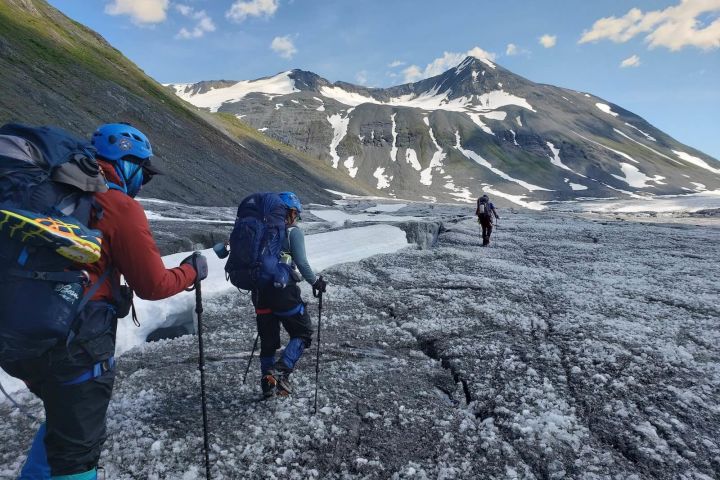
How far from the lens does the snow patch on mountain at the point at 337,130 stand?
16212 cm

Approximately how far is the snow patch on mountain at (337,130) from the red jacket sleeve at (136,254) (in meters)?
156

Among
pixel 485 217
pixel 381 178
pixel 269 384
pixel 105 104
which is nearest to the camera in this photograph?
pixel 269 384

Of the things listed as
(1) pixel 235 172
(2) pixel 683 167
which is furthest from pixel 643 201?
(1) pixel 235 172

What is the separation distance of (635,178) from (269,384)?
635 ft

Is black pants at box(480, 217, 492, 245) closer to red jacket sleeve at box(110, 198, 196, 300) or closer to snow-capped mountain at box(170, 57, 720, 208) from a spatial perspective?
red jacket sleeve at box(110, 198, 196, 300)

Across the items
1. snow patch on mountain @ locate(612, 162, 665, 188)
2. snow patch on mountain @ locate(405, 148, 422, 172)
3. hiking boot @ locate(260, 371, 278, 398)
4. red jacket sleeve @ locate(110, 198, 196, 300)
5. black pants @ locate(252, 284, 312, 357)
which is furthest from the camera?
snow patch on mountain @ locate(612, 162, 665, 188)

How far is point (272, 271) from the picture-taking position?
17.7ft

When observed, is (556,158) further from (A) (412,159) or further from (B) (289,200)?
(B) (289,200)

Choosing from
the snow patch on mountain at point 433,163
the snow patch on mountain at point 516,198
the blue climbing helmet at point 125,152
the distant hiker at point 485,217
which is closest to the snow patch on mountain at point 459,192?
the snow patch on mountain at point 433,163

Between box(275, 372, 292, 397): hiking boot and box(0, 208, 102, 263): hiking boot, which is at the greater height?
box(0, 208, 102, 263): hiking boot

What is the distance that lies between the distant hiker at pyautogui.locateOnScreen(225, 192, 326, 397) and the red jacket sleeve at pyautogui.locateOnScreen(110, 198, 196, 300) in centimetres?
195

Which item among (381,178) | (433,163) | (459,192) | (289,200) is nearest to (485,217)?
(289,200)

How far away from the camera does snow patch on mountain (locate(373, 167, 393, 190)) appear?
144500mm

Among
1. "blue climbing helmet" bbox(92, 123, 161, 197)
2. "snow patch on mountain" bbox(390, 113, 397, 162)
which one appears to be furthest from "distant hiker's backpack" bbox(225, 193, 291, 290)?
"snow patch on mountain" bbox(390, 113, 397, 162)
